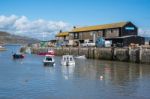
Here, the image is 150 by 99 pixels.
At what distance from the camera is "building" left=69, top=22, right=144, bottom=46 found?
325ft

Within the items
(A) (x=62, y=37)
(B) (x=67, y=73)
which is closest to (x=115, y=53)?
(B) (x=67, y=73)

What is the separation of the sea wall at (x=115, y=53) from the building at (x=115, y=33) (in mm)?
6105

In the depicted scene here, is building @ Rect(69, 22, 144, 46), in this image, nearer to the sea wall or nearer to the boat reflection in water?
the sea wall

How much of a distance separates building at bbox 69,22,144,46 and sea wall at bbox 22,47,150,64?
6105mm

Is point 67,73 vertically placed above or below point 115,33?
below

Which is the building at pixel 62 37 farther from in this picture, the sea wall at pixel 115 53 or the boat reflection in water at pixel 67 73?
the boat reflection in water at pixel 67 73

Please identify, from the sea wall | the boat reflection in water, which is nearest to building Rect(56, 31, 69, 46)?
the sea wall

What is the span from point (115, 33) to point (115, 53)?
1787 cm

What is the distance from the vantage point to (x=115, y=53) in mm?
89812

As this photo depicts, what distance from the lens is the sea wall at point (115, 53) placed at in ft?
253

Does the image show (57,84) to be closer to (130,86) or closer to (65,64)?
(130,86)

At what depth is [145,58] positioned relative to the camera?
76.1 metres

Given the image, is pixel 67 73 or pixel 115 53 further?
pixel 115 53

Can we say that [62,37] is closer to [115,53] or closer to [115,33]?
[115,33]
